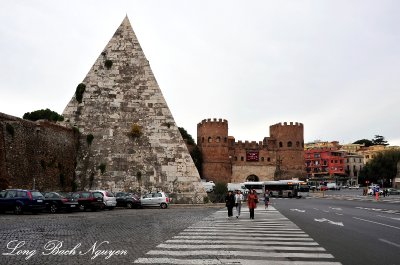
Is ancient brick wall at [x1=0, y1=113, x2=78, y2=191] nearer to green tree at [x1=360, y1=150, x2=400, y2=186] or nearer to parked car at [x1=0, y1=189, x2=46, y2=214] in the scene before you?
parked car at [x1=0, y1=189, x2=46, y2=214]

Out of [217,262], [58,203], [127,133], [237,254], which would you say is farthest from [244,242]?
[127,133]

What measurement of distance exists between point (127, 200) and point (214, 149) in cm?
5425

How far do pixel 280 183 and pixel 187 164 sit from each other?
3154 centimetres

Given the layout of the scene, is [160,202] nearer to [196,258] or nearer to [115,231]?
[115,231]

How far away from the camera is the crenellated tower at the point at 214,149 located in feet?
262

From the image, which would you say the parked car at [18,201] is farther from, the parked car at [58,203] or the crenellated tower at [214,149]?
the crenellated tower at [214,149]

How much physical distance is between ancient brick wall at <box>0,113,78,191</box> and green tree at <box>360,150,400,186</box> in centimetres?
6661

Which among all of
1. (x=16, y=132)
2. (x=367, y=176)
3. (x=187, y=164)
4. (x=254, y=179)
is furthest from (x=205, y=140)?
(x=16, y=132)

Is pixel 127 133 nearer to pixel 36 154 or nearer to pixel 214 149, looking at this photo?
pixel 36 154

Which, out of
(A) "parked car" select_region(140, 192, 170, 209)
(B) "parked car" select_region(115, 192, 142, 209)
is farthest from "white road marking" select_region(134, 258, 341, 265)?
(B) "parked car" select_region(115, 192, 142, 209)

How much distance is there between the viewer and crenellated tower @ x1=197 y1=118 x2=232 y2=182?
262ft

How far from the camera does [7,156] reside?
20859mm

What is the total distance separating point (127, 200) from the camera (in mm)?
26078

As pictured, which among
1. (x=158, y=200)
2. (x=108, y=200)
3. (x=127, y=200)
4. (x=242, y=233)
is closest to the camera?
(x=242, y=233)
